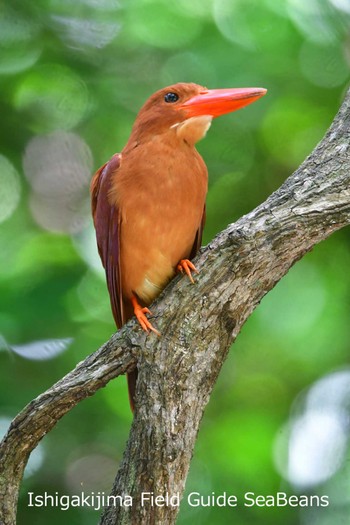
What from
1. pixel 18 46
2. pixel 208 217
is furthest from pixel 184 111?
pixel 18 46

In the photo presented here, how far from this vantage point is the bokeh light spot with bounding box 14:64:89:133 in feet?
16.8

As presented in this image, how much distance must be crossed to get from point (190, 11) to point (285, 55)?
0.69 m

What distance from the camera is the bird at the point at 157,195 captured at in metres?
3.24

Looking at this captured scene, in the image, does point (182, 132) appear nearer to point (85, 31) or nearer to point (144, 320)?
point (144, 320)

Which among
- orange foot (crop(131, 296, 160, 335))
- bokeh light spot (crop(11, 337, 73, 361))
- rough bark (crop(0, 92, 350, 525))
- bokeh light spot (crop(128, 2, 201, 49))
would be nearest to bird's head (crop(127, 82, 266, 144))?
rough bark (crop(0, 92, 350, 525))

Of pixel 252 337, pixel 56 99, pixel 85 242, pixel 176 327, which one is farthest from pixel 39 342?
pixel 176 327

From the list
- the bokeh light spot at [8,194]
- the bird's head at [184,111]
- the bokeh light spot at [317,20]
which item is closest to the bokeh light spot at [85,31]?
the bokeh light spot at [8,194]

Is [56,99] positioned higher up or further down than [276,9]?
further down

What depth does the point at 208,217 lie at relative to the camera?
491 cm

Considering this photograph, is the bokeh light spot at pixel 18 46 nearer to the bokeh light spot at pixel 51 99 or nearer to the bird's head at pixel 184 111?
the bokeh light spot at pixel 51 99

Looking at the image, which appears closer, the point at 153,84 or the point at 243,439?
the point at 243,439

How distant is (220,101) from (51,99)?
7.03ft

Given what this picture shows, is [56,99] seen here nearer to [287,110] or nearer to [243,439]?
[287,110]

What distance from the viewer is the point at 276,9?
202 inches
